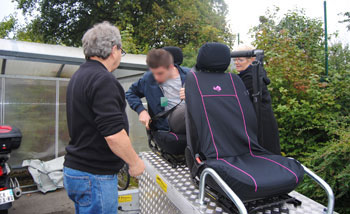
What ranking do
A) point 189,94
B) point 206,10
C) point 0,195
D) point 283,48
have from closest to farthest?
point 189,94 < point 0,195 < point 283,48 < point 206,10

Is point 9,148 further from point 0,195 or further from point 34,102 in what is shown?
point 34,102

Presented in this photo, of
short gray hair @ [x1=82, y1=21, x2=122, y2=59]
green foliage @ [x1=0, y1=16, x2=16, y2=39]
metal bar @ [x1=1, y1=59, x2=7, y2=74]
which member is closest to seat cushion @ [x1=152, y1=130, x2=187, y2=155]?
short gray hair @ [x1=82, y1=21, x2=122, y2=59]

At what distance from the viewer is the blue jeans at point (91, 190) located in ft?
5.43

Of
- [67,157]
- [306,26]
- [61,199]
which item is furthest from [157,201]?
[306,26]

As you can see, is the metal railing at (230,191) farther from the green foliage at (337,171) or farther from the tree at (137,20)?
the tree at (137,20)

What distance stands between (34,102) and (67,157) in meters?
4.66

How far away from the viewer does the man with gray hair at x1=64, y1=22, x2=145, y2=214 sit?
5.02 ft

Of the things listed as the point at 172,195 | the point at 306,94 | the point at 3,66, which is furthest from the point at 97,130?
the point at 3,66

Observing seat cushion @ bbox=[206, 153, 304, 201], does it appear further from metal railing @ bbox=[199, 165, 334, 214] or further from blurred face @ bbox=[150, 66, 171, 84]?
blurred face @ bbox=[150, 66, 171, 84]

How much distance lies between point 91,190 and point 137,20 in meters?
12.7

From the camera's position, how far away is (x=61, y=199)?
446 cm

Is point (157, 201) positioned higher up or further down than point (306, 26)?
further down

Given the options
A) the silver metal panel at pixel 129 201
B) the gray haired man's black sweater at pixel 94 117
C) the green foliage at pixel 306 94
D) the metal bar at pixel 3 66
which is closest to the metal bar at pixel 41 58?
the metal bar at pixel 3 66

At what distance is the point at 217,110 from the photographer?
1.98 meters
